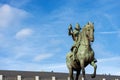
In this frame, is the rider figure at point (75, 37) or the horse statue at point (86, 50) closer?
the horse statue at point (86, 50)

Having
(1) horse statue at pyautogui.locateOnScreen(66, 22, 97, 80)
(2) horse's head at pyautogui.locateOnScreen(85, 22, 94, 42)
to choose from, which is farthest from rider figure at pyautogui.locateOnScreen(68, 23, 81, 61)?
(2) horse's head at pyautogui.locateOnScreen(85, 22, 94, 42)

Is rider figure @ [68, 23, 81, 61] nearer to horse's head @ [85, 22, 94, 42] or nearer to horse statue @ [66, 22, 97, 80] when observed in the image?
→ horse statue @ [66, 22, 97, 80]

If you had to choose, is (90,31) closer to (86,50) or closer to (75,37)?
(86,50)

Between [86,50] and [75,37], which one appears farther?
[75,37]

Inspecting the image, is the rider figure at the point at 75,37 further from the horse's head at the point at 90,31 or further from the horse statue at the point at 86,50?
the horse's head at the point at 90,31

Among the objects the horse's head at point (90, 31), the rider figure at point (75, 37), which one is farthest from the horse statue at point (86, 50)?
the rider figure at point (75, 37)

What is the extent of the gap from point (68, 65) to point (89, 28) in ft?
8.79

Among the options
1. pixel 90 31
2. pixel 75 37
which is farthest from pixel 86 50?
pixel 75 37

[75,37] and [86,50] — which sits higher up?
[75,37]

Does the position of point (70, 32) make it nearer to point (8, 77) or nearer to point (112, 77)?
point (8, 77)

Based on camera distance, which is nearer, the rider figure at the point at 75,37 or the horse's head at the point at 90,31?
the horse's head at the point at 90,31

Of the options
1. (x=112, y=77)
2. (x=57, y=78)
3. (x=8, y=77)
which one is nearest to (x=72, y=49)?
(x=8, y=77)

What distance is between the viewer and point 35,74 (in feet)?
222

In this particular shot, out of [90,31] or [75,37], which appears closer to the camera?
[90,31]
